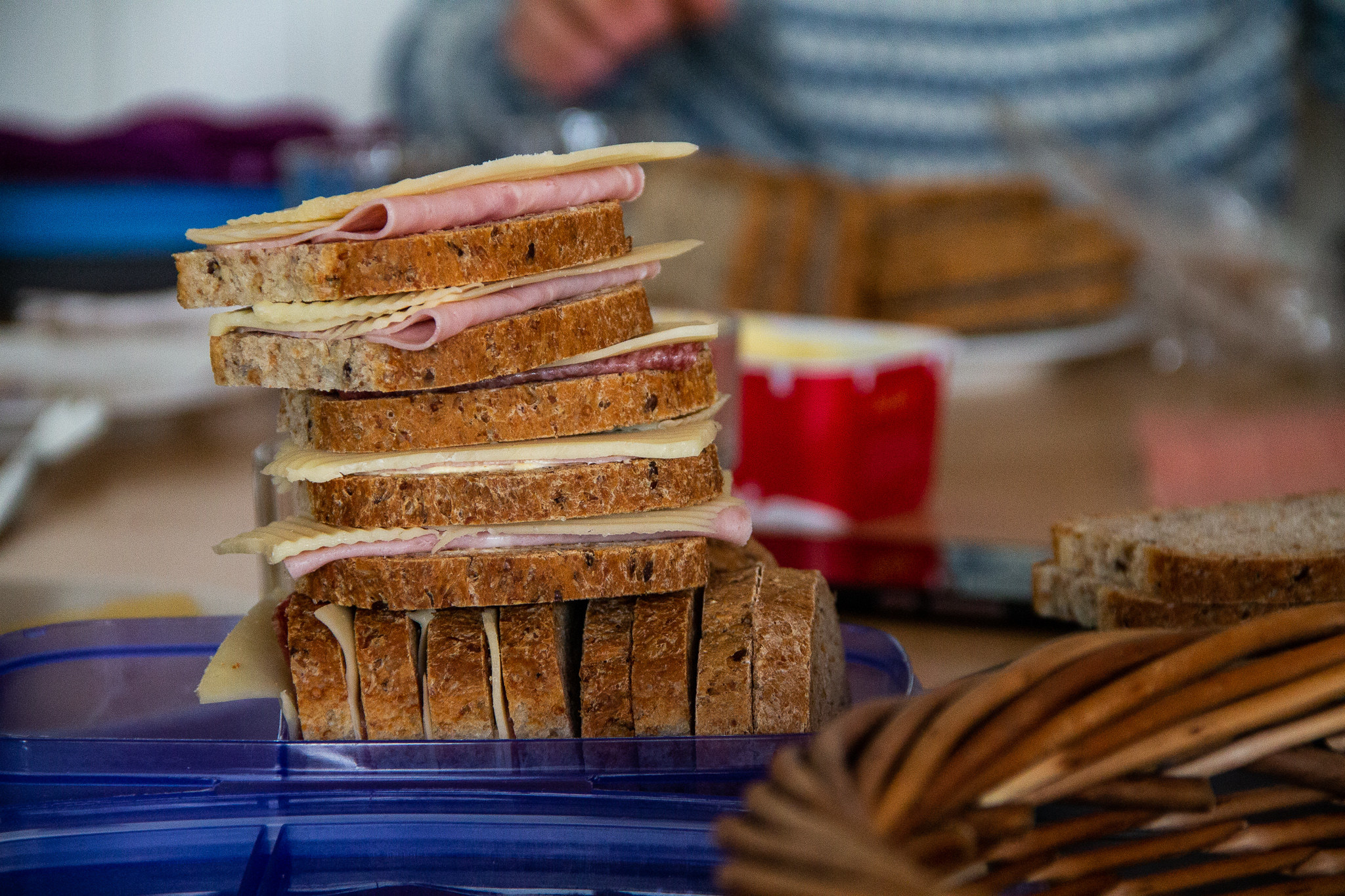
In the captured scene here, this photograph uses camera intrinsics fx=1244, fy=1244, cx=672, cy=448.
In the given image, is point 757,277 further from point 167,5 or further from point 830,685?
point 167,5

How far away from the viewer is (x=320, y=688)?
891mm

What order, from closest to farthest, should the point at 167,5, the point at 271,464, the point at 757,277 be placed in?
the point at 271,464 < the point at 757,277 < the point at 167,5

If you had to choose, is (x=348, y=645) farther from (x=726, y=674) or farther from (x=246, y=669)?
(x=726, y=674)

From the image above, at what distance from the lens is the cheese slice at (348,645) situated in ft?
2.94

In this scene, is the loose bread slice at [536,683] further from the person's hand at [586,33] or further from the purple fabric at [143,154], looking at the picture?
the person's hand at [586,33]

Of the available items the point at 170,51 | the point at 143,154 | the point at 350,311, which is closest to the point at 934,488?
the point at 350,311

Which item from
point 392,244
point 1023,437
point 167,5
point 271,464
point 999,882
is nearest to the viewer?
point 999,882

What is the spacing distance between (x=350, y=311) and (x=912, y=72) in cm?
321

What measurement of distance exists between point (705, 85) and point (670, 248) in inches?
123

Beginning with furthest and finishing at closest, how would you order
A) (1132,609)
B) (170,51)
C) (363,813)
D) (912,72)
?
(170,51) < (912,72) < (1132,609) < (363,813)

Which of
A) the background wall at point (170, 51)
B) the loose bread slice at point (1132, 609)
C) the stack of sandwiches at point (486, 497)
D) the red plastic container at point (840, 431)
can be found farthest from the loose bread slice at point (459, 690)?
the background wall at point (170, 51)

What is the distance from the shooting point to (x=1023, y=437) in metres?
2.29

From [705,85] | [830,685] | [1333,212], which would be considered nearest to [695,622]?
[830,685]

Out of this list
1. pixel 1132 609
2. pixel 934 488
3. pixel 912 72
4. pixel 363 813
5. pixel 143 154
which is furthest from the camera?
pixel 912 72
